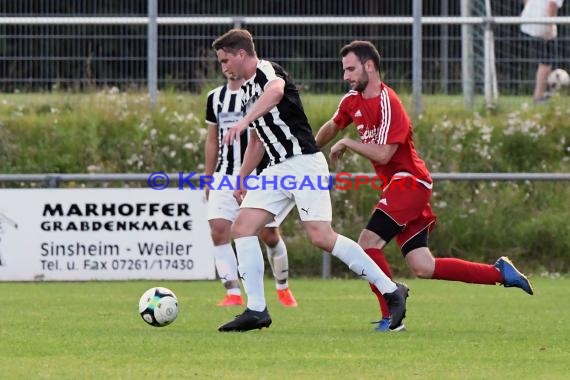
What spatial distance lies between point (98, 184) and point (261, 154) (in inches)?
296

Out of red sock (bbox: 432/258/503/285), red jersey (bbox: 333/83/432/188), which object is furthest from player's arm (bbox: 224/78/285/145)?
red sock (bbox: 432/258/503/285)

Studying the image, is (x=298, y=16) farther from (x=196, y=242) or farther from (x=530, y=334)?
(x=530, y=334)

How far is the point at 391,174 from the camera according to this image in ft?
32.0

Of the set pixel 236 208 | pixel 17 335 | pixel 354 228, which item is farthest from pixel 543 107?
pixel 17 335

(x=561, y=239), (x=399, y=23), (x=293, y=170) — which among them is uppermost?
(x=399, y=23)

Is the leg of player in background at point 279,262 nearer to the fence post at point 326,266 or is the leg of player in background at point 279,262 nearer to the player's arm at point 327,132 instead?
the player's arm at point 327,132

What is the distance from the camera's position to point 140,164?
17797 millimetres

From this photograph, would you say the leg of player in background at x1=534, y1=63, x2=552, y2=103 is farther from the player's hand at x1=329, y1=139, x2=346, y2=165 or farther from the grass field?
the player's hand at x1=329, y1=139, x2=346, y2=165

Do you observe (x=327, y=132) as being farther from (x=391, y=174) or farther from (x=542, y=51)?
(x=542, y=51)

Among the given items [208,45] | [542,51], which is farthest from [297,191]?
[542,51]

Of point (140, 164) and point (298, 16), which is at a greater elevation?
point (298, 16)

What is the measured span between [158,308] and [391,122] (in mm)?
1963

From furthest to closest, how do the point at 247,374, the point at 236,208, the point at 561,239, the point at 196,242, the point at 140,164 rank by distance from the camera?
the point at 140,164
the point at 561,239
the point at 196,242
the point at 236,208
the point at 247,374

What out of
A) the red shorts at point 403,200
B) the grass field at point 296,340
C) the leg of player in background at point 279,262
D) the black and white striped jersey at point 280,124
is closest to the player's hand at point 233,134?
the black and white striped jersey at point 280,124
